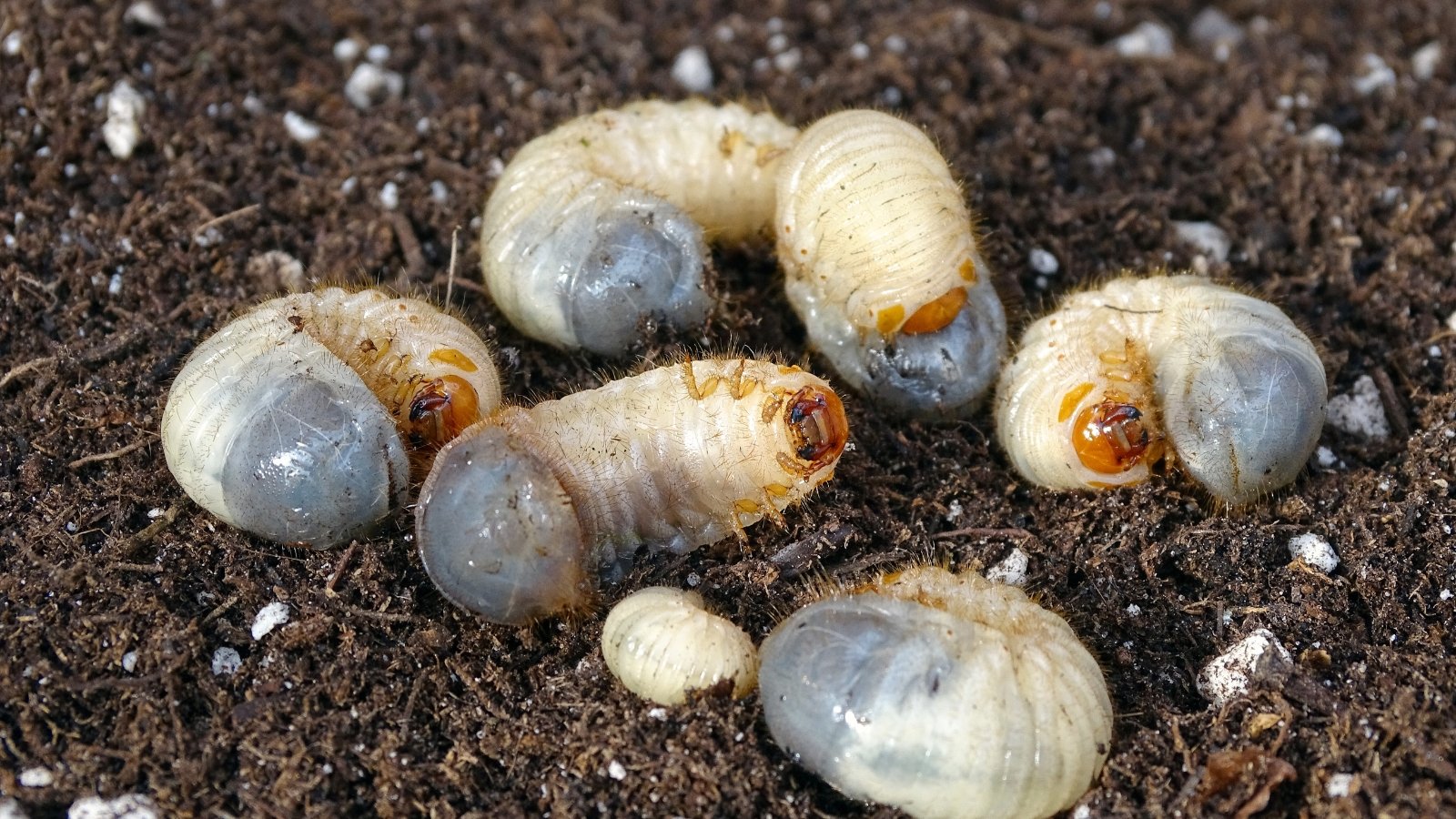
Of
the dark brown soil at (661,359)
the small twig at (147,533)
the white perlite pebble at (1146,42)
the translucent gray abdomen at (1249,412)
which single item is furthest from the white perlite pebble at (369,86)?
the translucent gray abdomen at (1249,412)

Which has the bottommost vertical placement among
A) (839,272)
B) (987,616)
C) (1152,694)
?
(1152,694)

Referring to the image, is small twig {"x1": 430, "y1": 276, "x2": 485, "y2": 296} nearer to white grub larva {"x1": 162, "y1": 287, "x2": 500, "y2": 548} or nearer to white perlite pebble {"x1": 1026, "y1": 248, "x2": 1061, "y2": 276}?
white grub larva {"x1": 162, "y1": 287, "x2": 500, "y2": 548}

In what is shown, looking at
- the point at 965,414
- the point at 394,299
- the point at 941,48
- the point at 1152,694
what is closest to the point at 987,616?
the point at 1152,694

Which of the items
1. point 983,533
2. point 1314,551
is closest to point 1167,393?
point 1314,551

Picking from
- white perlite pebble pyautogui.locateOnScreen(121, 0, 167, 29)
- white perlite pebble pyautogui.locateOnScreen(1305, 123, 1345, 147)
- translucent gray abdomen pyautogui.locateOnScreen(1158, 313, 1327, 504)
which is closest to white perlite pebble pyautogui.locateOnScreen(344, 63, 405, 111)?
white perlite pebble pyautogui.locateOnScreen(121, 0, 167, 29)

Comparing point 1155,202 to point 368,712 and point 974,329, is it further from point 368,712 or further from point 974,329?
point 368,712

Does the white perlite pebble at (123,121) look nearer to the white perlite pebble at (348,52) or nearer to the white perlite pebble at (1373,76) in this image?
the white perlite pebble at (348,52)

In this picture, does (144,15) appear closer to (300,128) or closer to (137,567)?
(300,128)
